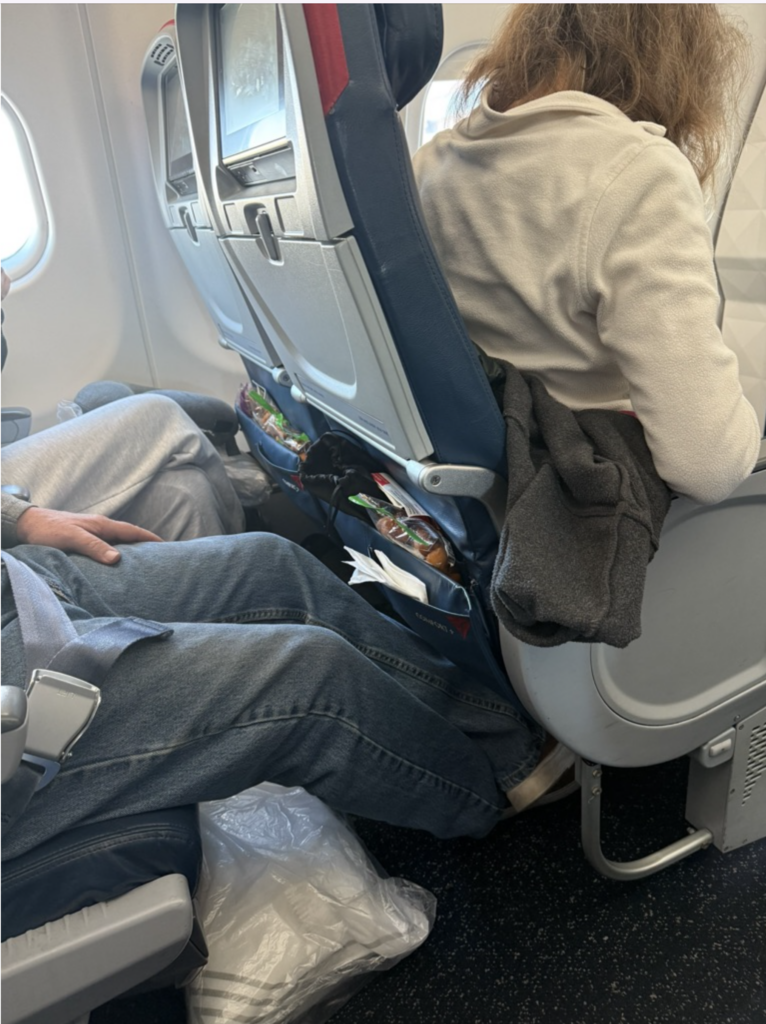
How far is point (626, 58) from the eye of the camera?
1.01 m

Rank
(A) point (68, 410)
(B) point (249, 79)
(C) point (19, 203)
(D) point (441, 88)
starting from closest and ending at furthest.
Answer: (B) point (249, 79) < (A) point (68, 410) < (C) point (19, 203) < (D) point (441, 88)

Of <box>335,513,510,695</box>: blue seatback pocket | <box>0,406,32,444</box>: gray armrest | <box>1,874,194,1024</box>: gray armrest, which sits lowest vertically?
<box>1,874,194,1024</box>: gray armrest

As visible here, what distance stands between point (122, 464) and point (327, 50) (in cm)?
123

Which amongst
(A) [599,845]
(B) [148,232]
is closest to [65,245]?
(B) [148,232]

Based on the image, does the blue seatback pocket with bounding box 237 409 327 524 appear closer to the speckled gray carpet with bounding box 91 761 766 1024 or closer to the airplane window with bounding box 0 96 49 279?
the speckled gray carpet with bounding box 91 761 766 1024

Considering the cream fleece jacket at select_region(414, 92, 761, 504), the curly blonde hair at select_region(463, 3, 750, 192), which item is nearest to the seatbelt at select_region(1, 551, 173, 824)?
the cream fleece jacket at select_region(414, 92, 761, 504)

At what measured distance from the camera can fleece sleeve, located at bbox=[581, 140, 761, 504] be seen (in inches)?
32.9

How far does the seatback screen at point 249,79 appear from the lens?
98 centimetres

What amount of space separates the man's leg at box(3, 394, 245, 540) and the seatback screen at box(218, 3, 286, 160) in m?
0.73

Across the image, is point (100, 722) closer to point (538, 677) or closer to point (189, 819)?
point (189, 819)

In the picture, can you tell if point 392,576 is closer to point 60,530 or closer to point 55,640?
point 55,640

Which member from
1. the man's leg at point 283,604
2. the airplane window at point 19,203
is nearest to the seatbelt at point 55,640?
the man's leg at point 283,604

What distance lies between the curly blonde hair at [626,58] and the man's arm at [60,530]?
0.93 m

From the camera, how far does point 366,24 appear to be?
706 millimetres
